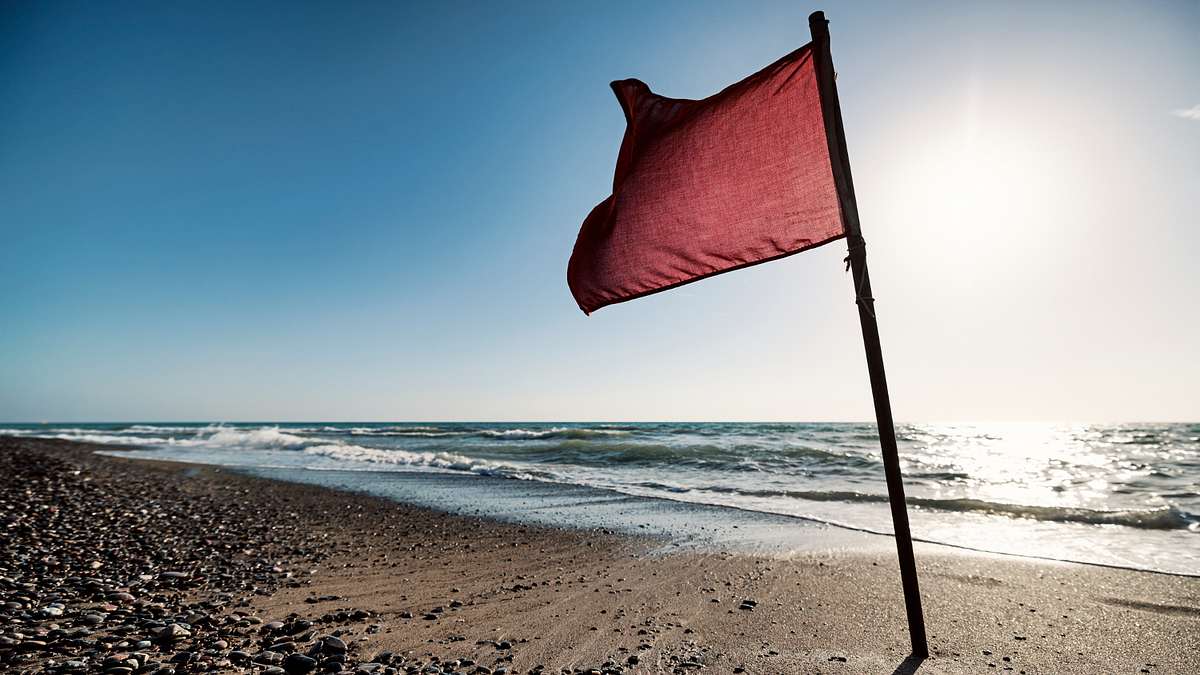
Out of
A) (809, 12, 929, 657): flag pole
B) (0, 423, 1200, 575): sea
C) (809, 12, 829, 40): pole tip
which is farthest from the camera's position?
(0, 423, 1200, 575): sea

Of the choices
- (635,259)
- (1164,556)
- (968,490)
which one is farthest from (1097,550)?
(635,259)

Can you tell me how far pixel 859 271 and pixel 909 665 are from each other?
9.65 feet

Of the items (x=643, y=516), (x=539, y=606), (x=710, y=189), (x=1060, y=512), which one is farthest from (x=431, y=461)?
(x=710, y=189)

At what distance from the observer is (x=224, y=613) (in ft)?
16.1

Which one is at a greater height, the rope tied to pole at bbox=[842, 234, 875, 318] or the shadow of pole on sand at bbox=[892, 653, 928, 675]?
the rope tied to pole at bbox=[842, 234, 875, 318]

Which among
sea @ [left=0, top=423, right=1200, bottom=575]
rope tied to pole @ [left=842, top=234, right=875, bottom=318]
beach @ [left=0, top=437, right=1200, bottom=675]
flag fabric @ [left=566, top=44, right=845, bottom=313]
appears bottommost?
sea @ [left=0, top=423, right=1200, bottom=575]

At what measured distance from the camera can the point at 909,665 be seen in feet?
12.7

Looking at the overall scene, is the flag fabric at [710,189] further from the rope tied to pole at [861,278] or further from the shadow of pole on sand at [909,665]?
the shadow of pole on sand at [909,665]

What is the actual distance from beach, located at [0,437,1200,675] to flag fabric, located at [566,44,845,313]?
2971mm

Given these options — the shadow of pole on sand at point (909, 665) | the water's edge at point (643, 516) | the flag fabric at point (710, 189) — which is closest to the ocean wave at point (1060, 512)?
the water's edge at point (643, 516)

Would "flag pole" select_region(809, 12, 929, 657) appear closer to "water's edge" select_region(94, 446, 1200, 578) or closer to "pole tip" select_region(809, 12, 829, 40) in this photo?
"pole tip" select_region(809, 12, 829, 40)

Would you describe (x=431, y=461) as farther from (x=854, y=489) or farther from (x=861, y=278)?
(x=861, y=278)

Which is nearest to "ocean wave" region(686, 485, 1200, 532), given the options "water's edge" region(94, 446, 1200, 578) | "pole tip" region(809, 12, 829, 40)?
"water's edge" region(94, 446, 1200, 578)

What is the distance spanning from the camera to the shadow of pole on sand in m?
3.79
